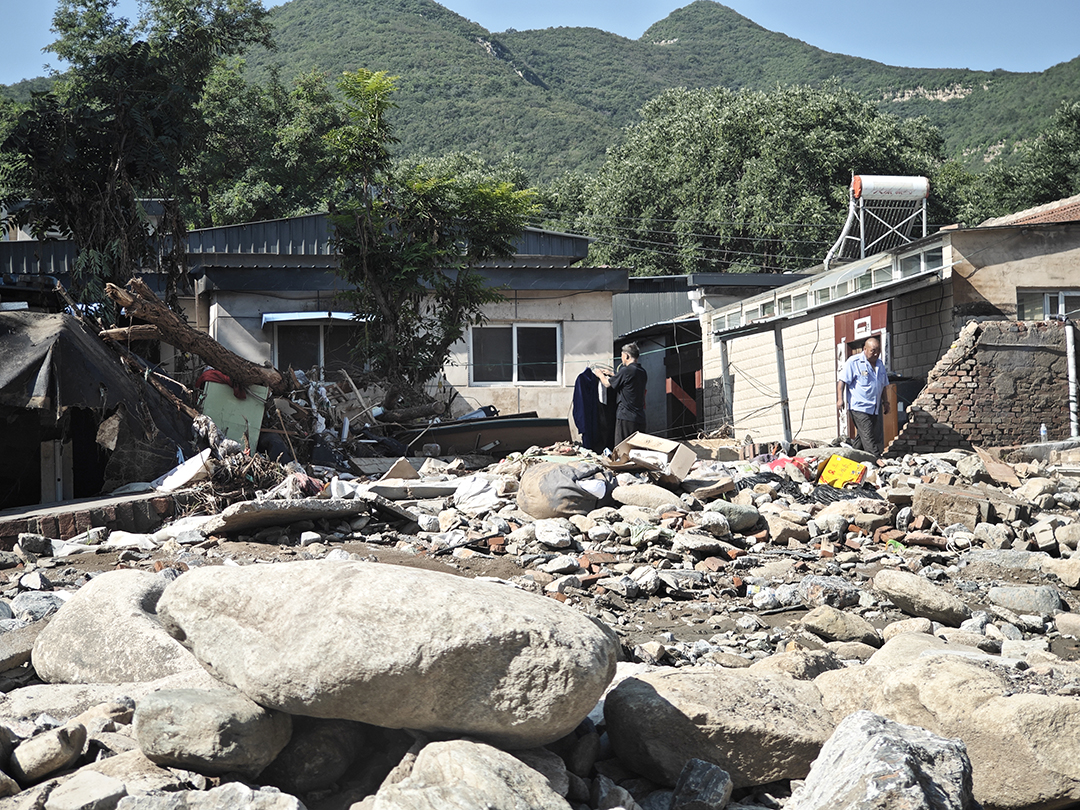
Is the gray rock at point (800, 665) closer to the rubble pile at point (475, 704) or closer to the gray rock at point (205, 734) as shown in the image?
the rubble pile at point (475, 704)

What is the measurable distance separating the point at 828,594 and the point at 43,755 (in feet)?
14.5

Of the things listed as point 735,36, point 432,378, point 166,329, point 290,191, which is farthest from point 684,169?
point 735,36

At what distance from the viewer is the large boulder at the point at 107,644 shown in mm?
3439

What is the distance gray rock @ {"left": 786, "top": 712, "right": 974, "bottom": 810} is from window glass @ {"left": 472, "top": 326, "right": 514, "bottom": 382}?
13.2m

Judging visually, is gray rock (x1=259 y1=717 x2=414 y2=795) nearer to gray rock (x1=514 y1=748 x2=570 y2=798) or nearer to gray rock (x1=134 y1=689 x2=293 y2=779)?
gray rock (x1=134 y1=689 x2=293 y2=779)

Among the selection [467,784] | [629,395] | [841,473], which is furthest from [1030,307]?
[467,784]

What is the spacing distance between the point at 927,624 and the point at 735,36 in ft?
379

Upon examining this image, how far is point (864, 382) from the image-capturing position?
10820 mm

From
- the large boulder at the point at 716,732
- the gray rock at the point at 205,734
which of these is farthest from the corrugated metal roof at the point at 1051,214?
the gray rock at the point at 205,734

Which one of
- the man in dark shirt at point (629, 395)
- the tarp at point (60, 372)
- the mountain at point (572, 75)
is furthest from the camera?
the mountain at point (572, 75)

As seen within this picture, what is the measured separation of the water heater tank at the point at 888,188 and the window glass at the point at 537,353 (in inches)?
253

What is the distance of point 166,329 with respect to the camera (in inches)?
371

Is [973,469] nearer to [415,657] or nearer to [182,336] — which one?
[182,336]

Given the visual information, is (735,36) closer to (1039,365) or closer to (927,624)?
(1039,365)
